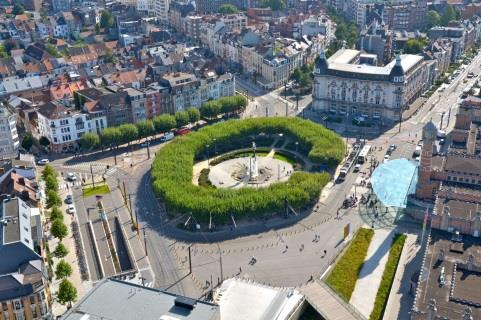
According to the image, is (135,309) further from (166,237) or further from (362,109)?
(362,109)

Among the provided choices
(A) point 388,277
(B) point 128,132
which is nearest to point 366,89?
(B) point 128,132

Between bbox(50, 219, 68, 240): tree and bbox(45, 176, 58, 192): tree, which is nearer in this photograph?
bbox(50, 219, 68, 240): tree

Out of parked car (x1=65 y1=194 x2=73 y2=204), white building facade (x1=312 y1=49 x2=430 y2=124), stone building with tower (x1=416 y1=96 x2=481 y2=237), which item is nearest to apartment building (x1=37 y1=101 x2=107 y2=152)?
parked car (x1=65 y1=194 x2=73 y2=204)

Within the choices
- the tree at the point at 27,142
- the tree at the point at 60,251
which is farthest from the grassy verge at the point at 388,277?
the tree at the point at 27,142

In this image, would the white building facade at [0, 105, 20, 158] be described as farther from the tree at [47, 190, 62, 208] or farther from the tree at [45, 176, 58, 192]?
the tree at [47, 190, 62, 208]

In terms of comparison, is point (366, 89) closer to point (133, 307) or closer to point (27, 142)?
point (27, 142)

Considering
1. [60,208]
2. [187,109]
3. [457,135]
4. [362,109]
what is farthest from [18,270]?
[362,109]

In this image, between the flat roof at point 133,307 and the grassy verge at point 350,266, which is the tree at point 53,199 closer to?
the flat roof at point 133,307
